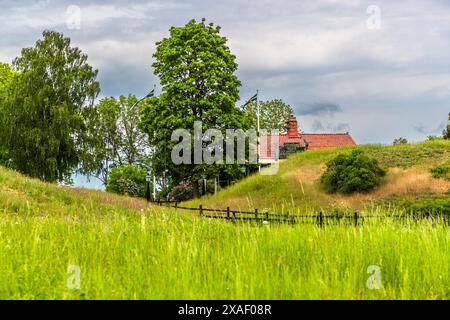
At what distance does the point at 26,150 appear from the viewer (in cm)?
4619

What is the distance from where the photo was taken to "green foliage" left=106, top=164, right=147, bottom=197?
55.4m

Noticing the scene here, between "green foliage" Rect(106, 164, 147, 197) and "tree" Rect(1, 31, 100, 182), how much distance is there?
6.85 m

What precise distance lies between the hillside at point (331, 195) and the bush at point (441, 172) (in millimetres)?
390

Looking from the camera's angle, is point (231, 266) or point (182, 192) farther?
point (182, 192)

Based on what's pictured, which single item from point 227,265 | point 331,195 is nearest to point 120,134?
point 331,195

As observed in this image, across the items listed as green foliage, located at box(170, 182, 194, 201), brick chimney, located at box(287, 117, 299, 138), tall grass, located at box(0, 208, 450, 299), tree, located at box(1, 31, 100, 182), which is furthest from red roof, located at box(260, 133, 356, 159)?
tall grass, located at box(0, 208, 450, 299)

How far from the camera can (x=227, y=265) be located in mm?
6402

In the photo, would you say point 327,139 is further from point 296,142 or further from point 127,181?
point 127,181

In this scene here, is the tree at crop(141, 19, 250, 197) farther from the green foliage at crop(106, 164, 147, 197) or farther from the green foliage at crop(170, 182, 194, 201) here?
the green foliage at crop(106, 164, 147, 197)

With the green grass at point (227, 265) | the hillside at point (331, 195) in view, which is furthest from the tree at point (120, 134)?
the green grass at point (227, 265)

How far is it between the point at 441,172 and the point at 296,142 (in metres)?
28.8

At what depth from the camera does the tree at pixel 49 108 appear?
153 ft

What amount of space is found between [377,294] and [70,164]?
45.6 m
